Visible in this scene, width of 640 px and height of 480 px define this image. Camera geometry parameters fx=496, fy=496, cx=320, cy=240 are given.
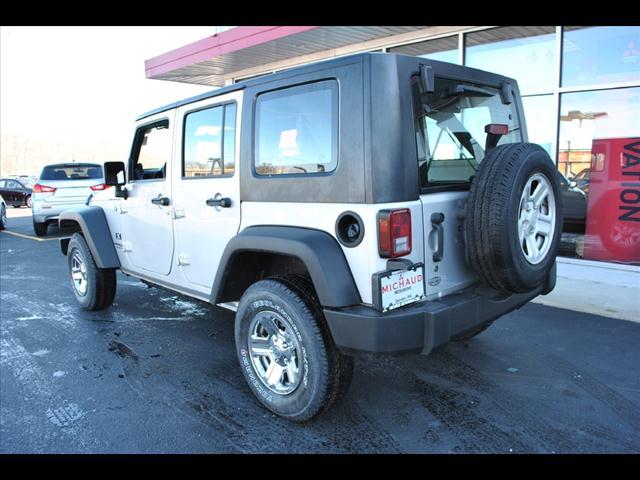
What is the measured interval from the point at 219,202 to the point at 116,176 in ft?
5.53

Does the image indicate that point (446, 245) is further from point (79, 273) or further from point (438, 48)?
point (438, 48)

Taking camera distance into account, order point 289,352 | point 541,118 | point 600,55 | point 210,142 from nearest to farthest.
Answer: point 289,352, point 210,142, point 600,55, point 541,118

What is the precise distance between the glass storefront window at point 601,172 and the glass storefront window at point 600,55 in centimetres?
19

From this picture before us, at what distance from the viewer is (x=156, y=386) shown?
11.5ft

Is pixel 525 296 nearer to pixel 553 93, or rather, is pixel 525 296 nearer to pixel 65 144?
pixel 553 93

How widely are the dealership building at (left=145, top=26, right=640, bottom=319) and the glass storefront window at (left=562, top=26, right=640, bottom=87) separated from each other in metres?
0.01

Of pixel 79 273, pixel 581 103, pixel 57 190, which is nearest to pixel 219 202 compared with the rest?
pixel 79 273

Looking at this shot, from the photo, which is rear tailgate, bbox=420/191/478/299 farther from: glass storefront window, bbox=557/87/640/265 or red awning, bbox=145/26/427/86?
red awning, bbox=145/26/427/86

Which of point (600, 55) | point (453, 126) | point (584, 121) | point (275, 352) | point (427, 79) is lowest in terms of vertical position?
point (275, 352)

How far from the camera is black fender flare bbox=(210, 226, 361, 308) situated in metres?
2.53

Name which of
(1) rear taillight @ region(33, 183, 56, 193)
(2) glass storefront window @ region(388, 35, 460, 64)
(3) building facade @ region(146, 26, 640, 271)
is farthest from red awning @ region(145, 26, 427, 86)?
(1) rear taillight @ region(33, 183, 56, 193)

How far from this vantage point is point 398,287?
8.36 ft

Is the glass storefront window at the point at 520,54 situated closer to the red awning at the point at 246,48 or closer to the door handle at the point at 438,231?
the red awning at the point at 246,48
